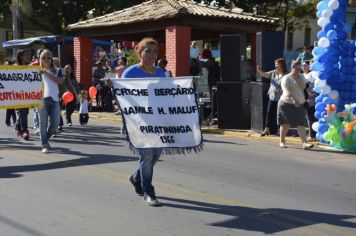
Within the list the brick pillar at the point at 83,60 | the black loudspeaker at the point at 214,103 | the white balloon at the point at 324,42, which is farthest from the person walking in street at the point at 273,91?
the brick pillar at the point at 83,60

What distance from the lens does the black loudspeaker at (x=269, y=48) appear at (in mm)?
13227

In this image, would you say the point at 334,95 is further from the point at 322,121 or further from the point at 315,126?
the point at 315,126

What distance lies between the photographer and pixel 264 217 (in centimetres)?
578

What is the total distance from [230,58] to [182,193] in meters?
7.79

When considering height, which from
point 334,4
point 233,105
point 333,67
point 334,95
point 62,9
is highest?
point 62,9

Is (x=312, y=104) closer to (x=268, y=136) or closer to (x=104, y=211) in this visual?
(x=268, y=136)

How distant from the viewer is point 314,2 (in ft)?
126

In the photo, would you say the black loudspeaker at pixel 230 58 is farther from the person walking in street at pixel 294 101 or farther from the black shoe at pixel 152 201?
the black shoe at pixel 152 201

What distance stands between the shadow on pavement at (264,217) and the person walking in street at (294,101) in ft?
17.1

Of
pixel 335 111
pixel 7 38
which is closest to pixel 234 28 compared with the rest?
pixel 335 111

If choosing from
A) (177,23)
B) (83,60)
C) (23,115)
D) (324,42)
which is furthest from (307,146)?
(83,60)

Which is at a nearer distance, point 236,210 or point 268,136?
point 236,210

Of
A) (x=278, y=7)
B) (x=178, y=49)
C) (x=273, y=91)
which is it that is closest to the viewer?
(x=273, y=91)

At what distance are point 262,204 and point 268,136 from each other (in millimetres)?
6597
